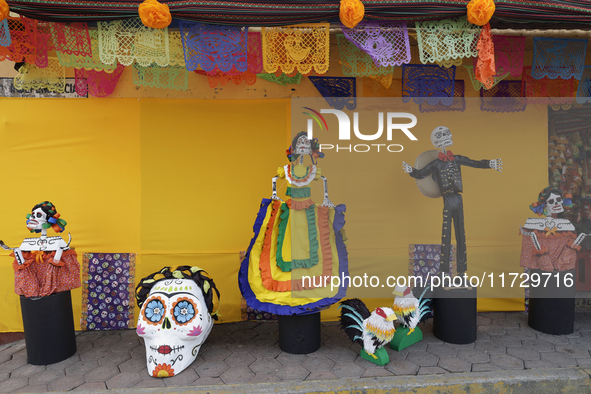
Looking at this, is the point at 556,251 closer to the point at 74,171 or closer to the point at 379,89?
the point at 379,89

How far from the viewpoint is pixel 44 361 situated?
3.46 m

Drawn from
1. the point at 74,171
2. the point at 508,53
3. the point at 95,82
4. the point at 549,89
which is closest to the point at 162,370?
the point at 74,171

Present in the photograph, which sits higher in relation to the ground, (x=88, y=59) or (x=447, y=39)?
(x=447, y=39)

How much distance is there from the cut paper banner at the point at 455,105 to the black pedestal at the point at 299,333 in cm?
286

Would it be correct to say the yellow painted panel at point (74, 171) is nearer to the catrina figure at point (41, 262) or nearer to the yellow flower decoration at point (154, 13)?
the catrina figure at point (41, 262)

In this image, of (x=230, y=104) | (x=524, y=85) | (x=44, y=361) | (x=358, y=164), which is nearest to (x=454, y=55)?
(x=358, y=164)

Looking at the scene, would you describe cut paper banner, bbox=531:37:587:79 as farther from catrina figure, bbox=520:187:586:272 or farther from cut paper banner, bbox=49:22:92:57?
cut paper banner, bbox=49:22:92:57

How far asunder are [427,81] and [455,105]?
63 cm

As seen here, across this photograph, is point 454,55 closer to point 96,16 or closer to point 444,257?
point 444,257

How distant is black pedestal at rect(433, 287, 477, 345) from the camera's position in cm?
371

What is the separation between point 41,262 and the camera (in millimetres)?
3434

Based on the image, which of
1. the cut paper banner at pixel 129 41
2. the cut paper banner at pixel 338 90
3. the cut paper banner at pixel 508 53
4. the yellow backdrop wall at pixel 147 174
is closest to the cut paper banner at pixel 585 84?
the cut paper banner at pixel 508 53

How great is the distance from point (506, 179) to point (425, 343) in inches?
94.1

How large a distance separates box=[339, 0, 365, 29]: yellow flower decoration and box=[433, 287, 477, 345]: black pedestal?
2.66m
